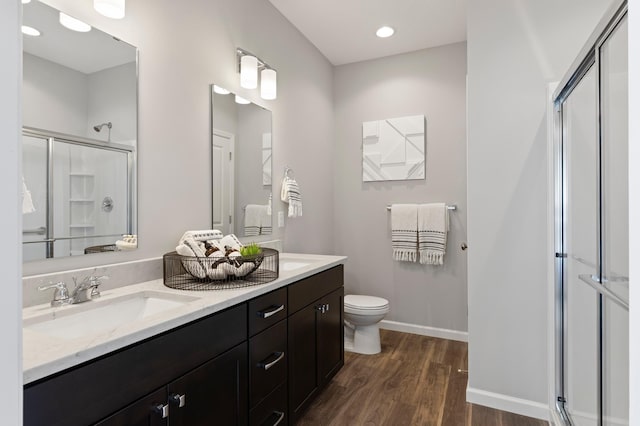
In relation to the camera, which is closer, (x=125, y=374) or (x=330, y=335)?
(x=125, y=374)

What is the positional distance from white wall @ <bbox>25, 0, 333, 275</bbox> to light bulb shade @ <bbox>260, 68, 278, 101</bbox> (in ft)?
0.19

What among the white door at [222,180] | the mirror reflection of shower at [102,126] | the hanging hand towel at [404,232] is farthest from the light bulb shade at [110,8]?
the hanging hand towel at [404,232]

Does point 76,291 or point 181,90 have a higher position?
point 181,90

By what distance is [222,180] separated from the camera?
2.12m

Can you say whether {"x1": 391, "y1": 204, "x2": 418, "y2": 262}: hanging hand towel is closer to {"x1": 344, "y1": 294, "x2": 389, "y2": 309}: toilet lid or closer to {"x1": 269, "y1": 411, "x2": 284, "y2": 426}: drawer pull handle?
{"x1": 344, "y1": 294, "x2": 389, "y2": 309}: toilet lid

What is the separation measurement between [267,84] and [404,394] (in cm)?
225

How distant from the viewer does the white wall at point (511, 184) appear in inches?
79.6

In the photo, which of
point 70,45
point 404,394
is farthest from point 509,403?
point 70,45

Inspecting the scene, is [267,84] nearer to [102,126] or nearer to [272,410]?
[102,126]

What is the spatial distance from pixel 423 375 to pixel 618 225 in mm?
1792

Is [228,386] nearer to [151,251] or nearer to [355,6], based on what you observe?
[151,251]

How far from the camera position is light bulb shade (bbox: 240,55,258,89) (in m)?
2.21

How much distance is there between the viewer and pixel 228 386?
1.30 metres

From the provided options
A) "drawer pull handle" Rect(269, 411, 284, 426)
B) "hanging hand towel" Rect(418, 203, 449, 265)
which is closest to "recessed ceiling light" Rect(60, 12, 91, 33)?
"drawer pull handle" Rect(269, 411, 284, 426)
